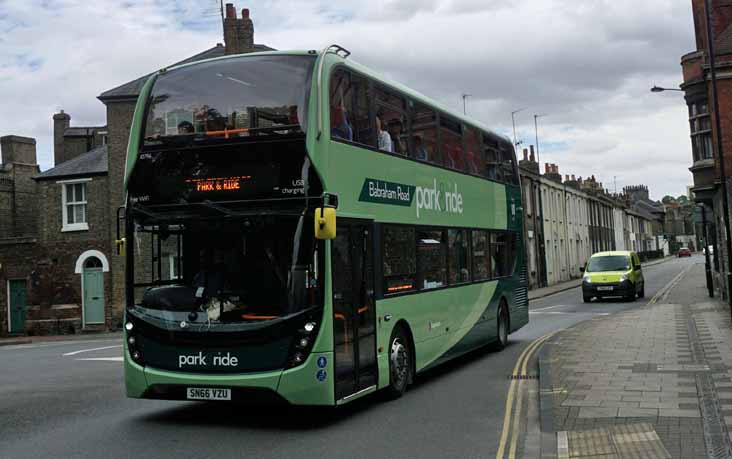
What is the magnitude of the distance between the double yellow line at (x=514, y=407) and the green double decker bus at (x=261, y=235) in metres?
1.63

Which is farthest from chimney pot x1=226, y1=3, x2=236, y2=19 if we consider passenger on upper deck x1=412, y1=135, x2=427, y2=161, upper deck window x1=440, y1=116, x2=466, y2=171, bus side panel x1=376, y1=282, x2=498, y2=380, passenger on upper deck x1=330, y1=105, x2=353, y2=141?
passenger on upper deck x1=330, y1=105, x2=353, y2=141

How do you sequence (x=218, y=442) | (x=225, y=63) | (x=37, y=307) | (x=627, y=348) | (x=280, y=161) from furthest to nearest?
(x=37, y=307), (x=627, y=348), (x=225, y=63), (x=280, y=161), (x=218, y=442)

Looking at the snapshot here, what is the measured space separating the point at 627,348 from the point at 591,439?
24.5 feet

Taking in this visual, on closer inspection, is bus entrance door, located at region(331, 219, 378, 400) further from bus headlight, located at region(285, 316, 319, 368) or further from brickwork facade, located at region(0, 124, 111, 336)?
brickwork facade, located at region(0, 124, 111, 336)

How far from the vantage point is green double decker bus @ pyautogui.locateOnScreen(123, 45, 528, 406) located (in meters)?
8.58

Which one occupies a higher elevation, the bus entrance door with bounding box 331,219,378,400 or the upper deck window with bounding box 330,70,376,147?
the upper deck window with bounding box 330,70,376,147

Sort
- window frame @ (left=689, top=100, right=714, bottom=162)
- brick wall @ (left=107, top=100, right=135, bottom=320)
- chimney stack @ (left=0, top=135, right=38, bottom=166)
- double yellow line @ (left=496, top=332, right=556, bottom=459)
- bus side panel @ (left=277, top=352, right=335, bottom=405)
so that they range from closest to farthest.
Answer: double yellow line @ (left=496, top=332, right=556, bottom=459) < bus side panel @ (left=277, top=352, right=335, bottom=405) < window frame @ (left=689, top=100, right=714, bottom=162) < brick wall @ (left=107, top=100, right=135, bottom=320) < chimney stack @ (left=0, top=135, right=38, bottom=166)

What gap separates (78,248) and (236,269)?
25870 millimetres

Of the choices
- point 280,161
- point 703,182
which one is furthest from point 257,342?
point 703,182

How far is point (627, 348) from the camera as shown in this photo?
14.6m

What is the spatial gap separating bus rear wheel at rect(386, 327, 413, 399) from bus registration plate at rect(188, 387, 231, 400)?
2.63 m

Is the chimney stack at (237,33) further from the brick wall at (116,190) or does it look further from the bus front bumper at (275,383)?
the bus front bumper at (275,383)

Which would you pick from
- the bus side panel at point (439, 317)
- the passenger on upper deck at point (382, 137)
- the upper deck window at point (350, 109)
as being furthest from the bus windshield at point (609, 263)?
the upper deck window at point (350, 109)

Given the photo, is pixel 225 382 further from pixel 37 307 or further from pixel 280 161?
pixel 37 307
